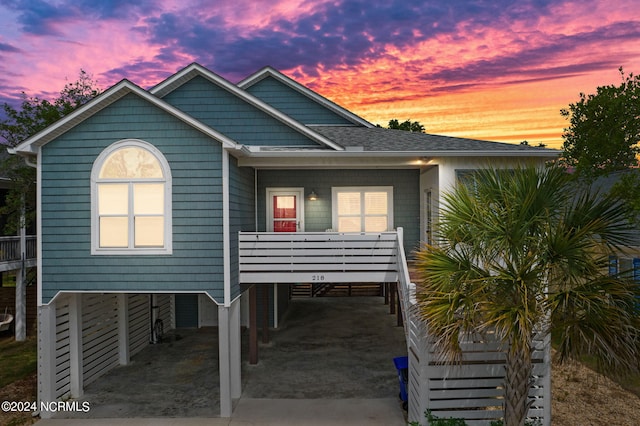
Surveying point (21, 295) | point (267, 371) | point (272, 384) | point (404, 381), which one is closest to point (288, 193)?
point (267, 371)

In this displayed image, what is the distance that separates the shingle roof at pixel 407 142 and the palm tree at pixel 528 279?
4.38 m

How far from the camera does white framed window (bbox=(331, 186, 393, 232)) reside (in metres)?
13.5

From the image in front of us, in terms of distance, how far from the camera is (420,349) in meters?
7.99

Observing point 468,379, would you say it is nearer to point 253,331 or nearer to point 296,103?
point 253,331

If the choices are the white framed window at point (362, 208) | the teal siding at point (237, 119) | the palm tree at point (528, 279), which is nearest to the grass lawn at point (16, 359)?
the teal siding at point (237, 119)

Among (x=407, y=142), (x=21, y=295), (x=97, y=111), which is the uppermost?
(x=97, y=111)

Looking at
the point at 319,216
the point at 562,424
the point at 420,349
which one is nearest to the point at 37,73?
the point at 319,216

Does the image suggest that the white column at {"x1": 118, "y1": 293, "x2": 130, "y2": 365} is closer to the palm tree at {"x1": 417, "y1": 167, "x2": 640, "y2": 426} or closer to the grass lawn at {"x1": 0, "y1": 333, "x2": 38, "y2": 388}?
the grass lawn at {"x1": 0, "y1": 333, "x2": 38, "y2": 388}

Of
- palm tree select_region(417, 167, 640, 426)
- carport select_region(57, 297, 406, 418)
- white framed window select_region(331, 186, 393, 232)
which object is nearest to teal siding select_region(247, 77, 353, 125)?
white framed window select_region(331, 186, 393, 232)

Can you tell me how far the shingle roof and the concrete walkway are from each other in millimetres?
5854

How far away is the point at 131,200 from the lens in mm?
9523

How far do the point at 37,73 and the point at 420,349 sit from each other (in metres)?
25.1

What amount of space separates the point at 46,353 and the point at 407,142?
32.7 feet

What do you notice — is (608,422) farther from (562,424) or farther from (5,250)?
(5,250)
